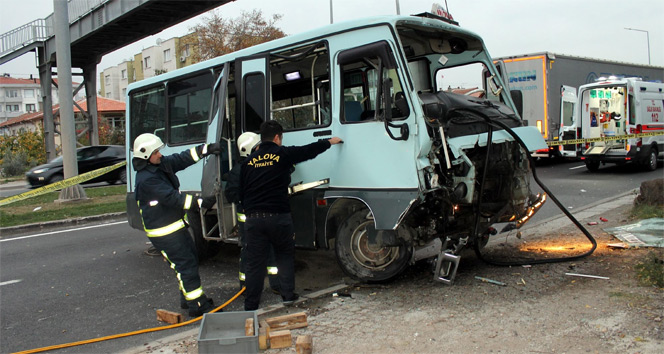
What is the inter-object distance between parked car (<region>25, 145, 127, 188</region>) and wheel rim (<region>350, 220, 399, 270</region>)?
52.2 feet

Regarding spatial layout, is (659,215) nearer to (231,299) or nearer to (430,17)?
(430,17)

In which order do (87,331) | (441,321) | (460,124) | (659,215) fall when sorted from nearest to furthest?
1. (441,321)
2. (87,331)
3. (460,124)
4. (659,215)

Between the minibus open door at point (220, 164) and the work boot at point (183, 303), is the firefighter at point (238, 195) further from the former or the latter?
the work boot at point (183, 303)

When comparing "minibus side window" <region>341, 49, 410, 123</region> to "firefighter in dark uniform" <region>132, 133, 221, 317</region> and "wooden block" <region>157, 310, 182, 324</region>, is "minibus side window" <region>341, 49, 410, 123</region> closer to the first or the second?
"firefighter in dark uniform" <region>132, 133, 221, 317</region>

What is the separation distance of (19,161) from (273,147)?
1278 inches

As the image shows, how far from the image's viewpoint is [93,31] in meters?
22.6

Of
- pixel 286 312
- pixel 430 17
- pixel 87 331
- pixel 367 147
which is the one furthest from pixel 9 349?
pixel 430 17

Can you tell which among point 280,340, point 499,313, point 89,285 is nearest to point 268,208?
point 280,340

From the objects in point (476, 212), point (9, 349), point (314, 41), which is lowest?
point (9, 349)

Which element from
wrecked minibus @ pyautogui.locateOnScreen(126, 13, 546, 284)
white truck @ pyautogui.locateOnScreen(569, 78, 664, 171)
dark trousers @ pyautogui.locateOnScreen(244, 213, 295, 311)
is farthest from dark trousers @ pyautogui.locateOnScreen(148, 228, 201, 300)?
white truck @ pyautogui.locateOnScreen(569, 78, 664, 171)

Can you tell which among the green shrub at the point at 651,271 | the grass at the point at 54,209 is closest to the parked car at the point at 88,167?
the grass at the point at 54,209

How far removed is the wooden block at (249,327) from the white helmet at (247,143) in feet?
6.94

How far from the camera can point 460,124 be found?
5.31m

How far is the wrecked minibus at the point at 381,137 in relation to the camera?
4992mm
